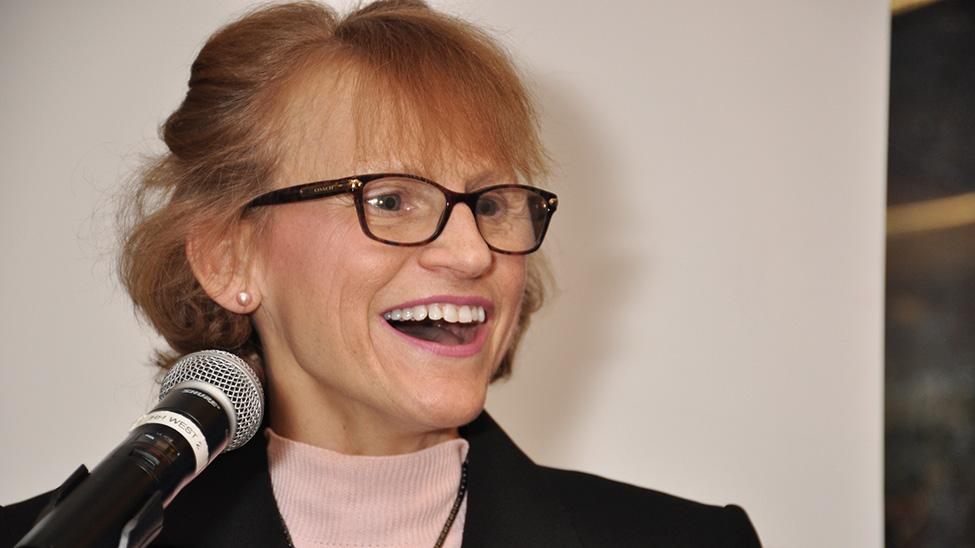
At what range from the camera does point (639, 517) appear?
6.22 feet

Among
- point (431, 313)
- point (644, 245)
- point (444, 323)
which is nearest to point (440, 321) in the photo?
point (444, 323)

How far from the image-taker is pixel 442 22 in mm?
1765

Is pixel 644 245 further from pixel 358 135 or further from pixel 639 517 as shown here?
pixel 358 135

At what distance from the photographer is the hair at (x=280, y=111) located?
5.41 ft

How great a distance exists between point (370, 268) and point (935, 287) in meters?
1.33

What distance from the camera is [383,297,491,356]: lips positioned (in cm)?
159

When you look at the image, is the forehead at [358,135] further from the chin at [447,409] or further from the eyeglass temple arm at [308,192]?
the chin at [447,409]

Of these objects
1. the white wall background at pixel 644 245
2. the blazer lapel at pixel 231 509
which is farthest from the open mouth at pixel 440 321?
the white wall background at pixel 644 245

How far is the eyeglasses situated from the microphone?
0.31 metres

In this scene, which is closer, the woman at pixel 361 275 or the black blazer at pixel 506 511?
the woman at pixel 361 275

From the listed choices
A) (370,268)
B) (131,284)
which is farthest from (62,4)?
(370,268)

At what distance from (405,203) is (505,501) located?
0.56 meters

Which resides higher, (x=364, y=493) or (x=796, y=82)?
(x=796, y=82)

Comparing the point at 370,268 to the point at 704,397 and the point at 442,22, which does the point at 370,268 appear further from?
the point at 704,397
